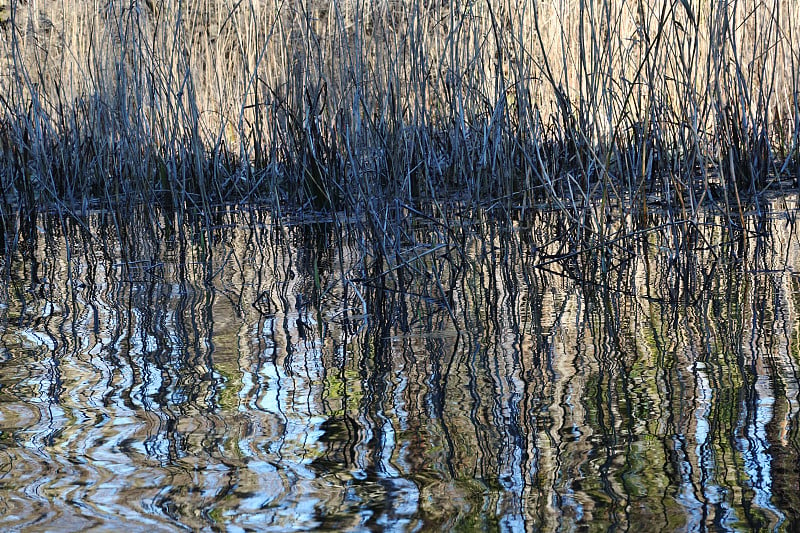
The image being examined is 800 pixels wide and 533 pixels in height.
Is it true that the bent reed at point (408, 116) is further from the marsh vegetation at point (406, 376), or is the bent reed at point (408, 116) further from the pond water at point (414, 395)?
the pond water at point (414, 395)

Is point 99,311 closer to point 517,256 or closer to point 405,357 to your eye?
point 405,357

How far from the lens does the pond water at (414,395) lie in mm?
768

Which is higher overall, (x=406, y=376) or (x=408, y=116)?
(x=408, y=116)

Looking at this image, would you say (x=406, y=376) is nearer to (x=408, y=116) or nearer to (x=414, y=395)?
(x=414, y=395)

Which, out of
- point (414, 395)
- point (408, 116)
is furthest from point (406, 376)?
point (408, 116)

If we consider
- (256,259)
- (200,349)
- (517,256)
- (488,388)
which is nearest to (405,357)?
(488,388)

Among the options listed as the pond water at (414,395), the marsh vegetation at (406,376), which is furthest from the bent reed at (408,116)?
the pond water at (414,395)

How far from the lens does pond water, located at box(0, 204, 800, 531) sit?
77cm

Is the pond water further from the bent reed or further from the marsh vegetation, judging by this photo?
the bent reed

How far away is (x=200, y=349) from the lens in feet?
4.18

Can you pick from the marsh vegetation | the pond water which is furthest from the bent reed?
the pond water

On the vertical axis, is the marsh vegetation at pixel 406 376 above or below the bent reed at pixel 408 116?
below

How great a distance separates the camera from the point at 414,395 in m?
1.04

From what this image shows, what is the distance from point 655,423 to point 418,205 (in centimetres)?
187
